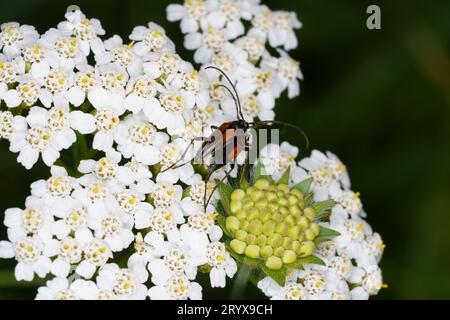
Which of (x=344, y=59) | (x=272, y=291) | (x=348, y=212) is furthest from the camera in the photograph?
(x=344, y=59)

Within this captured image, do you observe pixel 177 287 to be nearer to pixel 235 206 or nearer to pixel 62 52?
pixel 235 206

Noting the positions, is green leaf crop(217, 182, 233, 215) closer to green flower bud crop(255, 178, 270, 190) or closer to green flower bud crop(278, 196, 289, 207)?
green flower bud crop(255, 178, 270, 190)

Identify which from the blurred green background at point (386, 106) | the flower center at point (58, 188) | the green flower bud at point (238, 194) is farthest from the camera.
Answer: the blurred green background at point (386, 106)

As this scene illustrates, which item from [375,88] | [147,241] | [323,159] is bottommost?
[147,241]

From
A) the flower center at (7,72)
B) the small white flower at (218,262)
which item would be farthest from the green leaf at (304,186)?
the flower center at (7,72)

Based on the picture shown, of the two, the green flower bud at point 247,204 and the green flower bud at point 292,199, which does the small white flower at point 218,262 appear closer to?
the green flower bud at point 247,204

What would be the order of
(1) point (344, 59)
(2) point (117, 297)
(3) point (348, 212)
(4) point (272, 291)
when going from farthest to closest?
(1) point (344, 59)
(3) point (348, 212)
(4) point (272, 291)
(2) point (117, 297)
